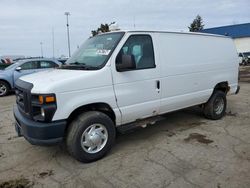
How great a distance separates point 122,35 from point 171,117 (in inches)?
122

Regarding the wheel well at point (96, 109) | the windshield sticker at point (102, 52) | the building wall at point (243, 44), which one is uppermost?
the building wall at point (243, 44)

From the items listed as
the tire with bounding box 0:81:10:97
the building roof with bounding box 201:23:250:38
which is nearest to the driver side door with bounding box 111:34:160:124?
the tire with bounding box 0:81:10:97

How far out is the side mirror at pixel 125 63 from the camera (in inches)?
166

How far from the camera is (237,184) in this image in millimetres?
3445

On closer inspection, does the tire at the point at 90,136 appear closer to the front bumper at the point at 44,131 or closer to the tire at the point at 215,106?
the front bumper at the point at 44,131

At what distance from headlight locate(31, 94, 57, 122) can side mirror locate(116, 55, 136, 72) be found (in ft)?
3.92

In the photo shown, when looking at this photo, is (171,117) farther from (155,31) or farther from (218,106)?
(155,31)

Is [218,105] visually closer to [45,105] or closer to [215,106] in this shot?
[215,106]

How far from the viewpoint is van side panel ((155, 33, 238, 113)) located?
5059mm

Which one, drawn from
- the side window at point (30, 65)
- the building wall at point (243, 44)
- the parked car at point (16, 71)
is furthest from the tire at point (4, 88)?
the building wall at point (243, 44)

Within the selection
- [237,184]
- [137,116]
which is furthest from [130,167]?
[237,184]

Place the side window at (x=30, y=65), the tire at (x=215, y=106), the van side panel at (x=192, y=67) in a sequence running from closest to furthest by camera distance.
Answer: the van side panel at (x=192, y=67), the tire at (x=215, y=106), the side window at (x=30, y=65)

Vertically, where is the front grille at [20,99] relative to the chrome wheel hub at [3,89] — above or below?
above

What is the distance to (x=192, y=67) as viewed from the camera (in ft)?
18.1
